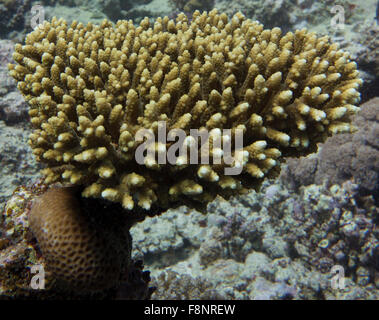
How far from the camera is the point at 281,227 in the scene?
23.2ft

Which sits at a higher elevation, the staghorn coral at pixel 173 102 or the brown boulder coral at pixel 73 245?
the staghorn coral at pixel 173 102

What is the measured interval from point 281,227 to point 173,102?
5.50 m

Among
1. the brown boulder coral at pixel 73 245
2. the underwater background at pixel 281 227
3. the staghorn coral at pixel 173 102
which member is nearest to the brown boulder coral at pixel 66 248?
the brown boulder coral at pixel 73 245

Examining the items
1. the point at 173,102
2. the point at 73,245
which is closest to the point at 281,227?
the point at 173,102

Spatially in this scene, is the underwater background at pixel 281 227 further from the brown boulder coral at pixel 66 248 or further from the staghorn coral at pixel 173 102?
the staghorn coral at pixel 173 102

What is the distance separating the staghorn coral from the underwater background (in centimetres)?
319

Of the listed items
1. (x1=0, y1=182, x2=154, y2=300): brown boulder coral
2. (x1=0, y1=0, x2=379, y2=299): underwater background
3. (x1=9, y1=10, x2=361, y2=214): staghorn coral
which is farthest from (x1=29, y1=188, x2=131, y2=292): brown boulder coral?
(x1=0, y1=0, x2=379, y2=299): underwater background

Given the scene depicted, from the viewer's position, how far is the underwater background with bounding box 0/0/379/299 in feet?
20.1

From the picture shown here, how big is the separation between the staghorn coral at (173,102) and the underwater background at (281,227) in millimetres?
3186

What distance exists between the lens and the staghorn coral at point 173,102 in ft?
8.21

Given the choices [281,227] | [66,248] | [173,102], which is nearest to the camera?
[66,248]

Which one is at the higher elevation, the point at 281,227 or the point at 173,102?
the point at 173,102

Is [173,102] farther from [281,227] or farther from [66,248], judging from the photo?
[281,227]

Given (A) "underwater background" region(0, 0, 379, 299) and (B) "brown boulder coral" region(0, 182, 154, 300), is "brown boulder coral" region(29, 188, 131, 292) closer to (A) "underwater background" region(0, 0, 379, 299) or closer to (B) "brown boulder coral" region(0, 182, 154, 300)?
(B) "brown boulder coral" region(0, 182, 154, 300)
